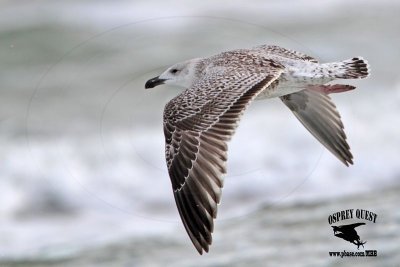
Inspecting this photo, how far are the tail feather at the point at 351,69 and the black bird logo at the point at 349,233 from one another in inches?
79.7

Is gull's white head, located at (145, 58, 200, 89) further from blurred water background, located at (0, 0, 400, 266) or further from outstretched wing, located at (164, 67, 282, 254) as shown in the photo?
blurred water background, located at (0, 0, 400, 266)

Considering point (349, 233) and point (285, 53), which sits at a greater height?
point (285, 53)

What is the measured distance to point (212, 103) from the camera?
5930 millimetres

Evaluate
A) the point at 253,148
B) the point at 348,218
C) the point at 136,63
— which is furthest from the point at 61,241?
the point at 136,63

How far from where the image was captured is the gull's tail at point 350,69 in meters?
6.24

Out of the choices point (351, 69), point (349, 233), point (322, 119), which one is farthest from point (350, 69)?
point (349, 233)

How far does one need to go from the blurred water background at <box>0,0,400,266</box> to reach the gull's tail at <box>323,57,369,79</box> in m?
1.78

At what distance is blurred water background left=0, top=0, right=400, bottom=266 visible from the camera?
8.48 m

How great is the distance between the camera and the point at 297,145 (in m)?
11.4

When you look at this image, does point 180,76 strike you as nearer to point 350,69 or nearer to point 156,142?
point 350,69

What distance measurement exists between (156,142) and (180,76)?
501cm

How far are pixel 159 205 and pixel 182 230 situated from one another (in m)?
1.26

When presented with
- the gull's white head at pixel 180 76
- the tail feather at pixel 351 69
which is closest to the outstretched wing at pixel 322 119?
the tail feather at pixel 351 69

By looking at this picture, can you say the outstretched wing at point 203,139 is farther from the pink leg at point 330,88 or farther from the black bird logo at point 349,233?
the black bird logo at point 349,233
